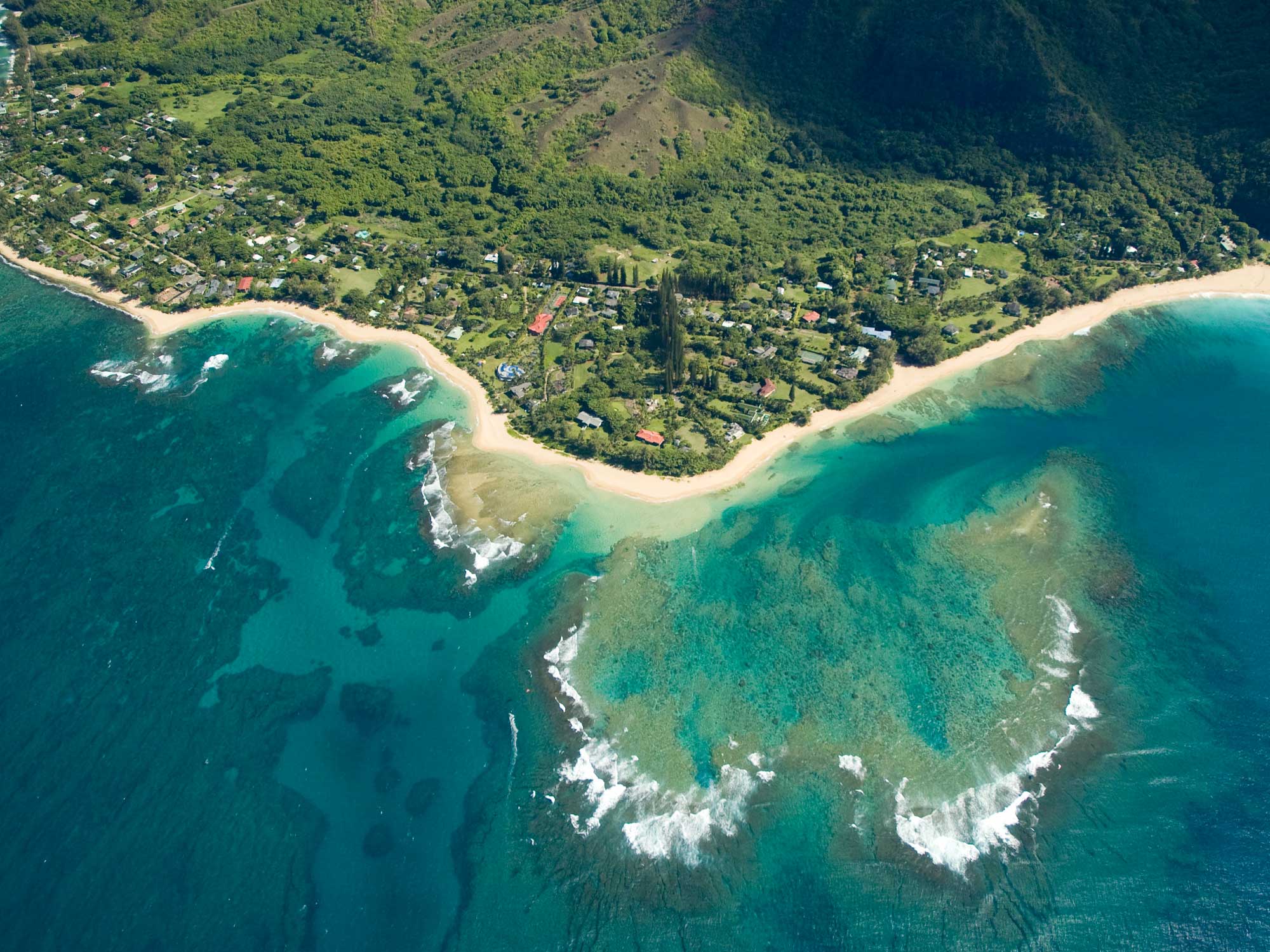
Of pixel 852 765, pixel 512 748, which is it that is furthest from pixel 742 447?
pixel 512 748

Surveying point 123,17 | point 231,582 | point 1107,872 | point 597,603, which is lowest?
point 231,582

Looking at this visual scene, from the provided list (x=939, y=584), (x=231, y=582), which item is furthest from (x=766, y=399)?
(x=231, y=582)

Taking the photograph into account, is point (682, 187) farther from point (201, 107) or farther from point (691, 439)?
point (201, 107)

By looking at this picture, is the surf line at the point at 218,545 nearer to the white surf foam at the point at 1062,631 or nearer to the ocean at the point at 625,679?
the ocean at the point at 625,679

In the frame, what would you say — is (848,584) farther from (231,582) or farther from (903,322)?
(231,582)

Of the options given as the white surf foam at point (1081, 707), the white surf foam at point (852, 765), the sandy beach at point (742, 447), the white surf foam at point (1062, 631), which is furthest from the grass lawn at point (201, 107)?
the white surf foam at point (1081, 707)

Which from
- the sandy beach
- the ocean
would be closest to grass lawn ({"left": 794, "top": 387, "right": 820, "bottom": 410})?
the sandy beach

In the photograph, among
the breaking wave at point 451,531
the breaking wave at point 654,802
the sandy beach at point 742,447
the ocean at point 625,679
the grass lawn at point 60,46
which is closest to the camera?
the ocean at point 625,679
